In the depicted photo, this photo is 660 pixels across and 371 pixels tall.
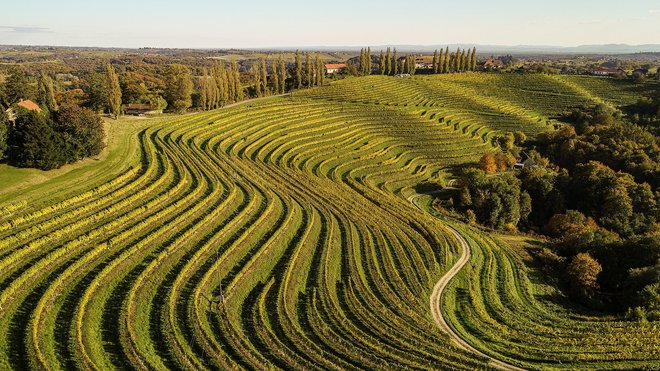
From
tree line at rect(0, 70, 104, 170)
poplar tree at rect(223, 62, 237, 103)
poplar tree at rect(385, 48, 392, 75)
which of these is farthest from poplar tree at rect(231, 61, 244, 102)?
poplar tree at rect(385, 48, 392, 75)

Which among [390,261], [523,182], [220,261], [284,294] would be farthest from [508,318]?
[523,182]

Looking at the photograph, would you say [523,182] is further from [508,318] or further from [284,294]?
[284,294]

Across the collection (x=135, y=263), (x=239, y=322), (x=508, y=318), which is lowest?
(x=508, y=318)

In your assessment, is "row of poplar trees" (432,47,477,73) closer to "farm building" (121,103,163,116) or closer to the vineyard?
"farm building" (121,103,163,116)

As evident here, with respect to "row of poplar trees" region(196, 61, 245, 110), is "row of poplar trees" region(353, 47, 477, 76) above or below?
above

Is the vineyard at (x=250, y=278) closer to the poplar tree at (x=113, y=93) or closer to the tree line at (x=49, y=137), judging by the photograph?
the tree line at (x=49, y=137)

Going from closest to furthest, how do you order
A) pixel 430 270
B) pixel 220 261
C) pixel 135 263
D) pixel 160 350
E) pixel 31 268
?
pixel 160 350, pixel 31 268, pixel 135 263, pixel 220 261, pixel 430 270

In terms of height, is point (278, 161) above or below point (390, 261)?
above
